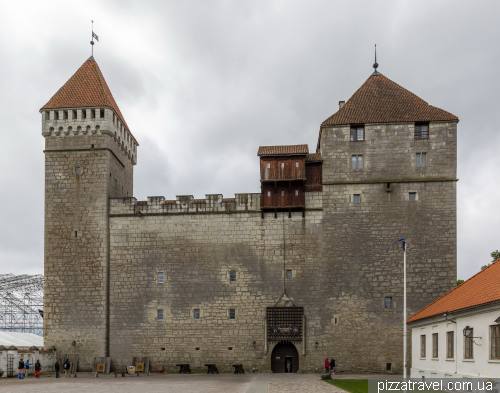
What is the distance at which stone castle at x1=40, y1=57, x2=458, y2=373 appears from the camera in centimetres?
3139

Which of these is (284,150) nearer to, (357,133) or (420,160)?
(357,133)

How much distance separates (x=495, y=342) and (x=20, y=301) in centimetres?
7082

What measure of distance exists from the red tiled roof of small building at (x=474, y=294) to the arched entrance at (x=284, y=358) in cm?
947

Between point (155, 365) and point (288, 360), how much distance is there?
27.5 ft

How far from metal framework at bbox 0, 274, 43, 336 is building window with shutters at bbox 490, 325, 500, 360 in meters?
66.3

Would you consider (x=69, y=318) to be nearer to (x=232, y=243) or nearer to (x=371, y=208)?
(x=232, y=243)

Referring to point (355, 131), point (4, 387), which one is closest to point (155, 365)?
point (4, 387)

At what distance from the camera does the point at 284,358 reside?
105 ft

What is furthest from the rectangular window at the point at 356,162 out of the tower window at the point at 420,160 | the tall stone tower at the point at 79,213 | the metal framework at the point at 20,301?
the metal framework at the point at 20,301

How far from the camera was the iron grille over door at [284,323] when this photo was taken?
31.4 meters

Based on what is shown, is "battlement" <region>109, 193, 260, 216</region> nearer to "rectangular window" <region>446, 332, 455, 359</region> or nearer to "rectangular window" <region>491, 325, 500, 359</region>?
"rectangular window" <region>446, 332, 455, 359</region>

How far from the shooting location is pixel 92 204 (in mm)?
33969

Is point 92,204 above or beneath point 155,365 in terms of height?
above

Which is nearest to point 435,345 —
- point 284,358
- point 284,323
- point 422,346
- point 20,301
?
point 422,346
